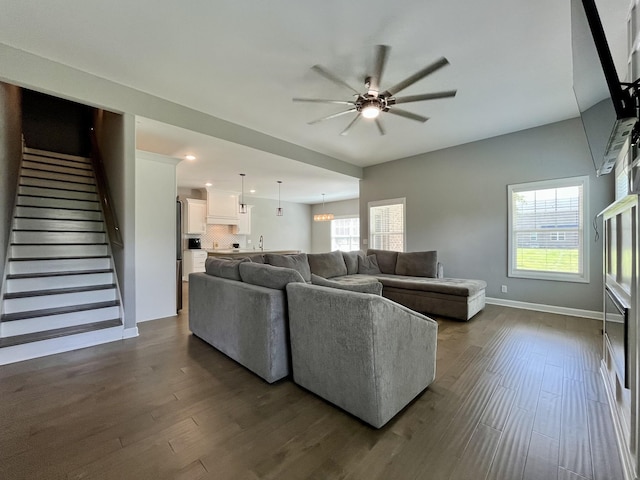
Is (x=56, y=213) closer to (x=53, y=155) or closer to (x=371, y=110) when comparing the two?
(x=53, y=155)

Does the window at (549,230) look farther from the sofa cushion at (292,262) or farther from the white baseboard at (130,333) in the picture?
the white baseboard at (130,333)

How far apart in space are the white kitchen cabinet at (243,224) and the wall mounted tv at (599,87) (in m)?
8.31

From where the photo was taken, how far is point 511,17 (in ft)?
7.32

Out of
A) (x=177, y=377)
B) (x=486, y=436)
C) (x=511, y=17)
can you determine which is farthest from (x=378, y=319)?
(x=511, y=17)

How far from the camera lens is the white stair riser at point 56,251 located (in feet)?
11.3

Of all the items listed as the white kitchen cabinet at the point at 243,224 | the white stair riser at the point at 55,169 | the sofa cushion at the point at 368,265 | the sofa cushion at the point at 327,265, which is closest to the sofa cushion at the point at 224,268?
the sofa cushion at the point at 327,265

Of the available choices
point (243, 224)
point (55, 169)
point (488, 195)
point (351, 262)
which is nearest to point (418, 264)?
point (351, 262)

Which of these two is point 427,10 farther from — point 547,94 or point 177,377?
point 177,377

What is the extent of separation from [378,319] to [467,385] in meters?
1.28

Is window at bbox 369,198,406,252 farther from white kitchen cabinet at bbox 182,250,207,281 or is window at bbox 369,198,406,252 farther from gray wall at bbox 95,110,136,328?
gray wall at bbox 95,110,136,328

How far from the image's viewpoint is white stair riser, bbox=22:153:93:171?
4.76 metres

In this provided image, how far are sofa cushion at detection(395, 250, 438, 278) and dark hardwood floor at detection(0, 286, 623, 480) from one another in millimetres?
2295

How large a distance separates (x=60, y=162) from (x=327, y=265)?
531 centimetres

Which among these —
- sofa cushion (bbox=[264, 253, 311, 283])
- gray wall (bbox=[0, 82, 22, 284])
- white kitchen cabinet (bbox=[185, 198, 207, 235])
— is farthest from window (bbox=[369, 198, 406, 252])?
gray wall (bbox=[0, 82, 22, 284])
